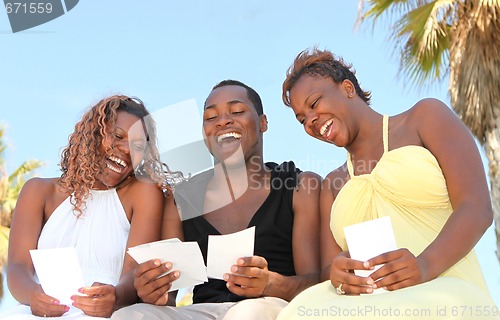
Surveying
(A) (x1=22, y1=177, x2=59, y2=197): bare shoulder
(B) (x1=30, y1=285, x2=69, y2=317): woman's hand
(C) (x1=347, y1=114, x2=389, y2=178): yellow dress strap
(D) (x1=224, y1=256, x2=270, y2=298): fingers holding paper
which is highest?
(A) (x1=22, y1=177, x2=59, y2=197): bare shoulder

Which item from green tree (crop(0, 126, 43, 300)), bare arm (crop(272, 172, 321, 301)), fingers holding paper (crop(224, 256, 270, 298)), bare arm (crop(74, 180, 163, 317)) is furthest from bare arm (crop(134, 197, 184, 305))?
green tree (crop(0, 126, 43, 300))

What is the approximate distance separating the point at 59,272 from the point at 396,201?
1.71 metres

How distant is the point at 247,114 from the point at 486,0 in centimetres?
685

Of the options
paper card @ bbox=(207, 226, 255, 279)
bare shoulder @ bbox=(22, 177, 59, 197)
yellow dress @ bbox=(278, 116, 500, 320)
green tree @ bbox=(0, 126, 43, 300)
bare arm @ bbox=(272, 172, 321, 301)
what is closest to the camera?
yellow dress @ bbox=(278, 116, 500, 320)

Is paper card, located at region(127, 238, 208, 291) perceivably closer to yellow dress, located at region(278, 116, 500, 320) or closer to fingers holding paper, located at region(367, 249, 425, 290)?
yellow dress, located at region(278, 116, 500, 320)

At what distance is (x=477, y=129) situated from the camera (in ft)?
32.8

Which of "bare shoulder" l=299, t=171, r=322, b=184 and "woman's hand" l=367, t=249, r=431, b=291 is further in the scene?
"bare shoulder" l=299, t=171, r=322, b=184

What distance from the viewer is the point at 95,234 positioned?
12.5 ft

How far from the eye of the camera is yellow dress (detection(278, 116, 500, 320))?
7.87 ft

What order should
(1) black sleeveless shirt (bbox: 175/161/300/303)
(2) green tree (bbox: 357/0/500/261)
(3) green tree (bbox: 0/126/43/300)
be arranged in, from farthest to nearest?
1. (3) green tree (bbox: 0/126/43/300)
2. (2) green tree (bbox: 357/0/500/261)
3. (1) black sleeveless shirt (bbox: 175/161/300/303)

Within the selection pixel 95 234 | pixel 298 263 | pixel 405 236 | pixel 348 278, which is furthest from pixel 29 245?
pixel 405 236

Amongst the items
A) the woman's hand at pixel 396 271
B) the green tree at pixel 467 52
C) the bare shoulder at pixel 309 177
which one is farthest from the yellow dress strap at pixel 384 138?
the green tree at pixel 467 52

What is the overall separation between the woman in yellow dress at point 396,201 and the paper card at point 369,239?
3cm

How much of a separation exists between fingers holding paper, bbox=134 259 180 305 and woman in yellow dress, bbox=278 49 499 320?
2.65ft
